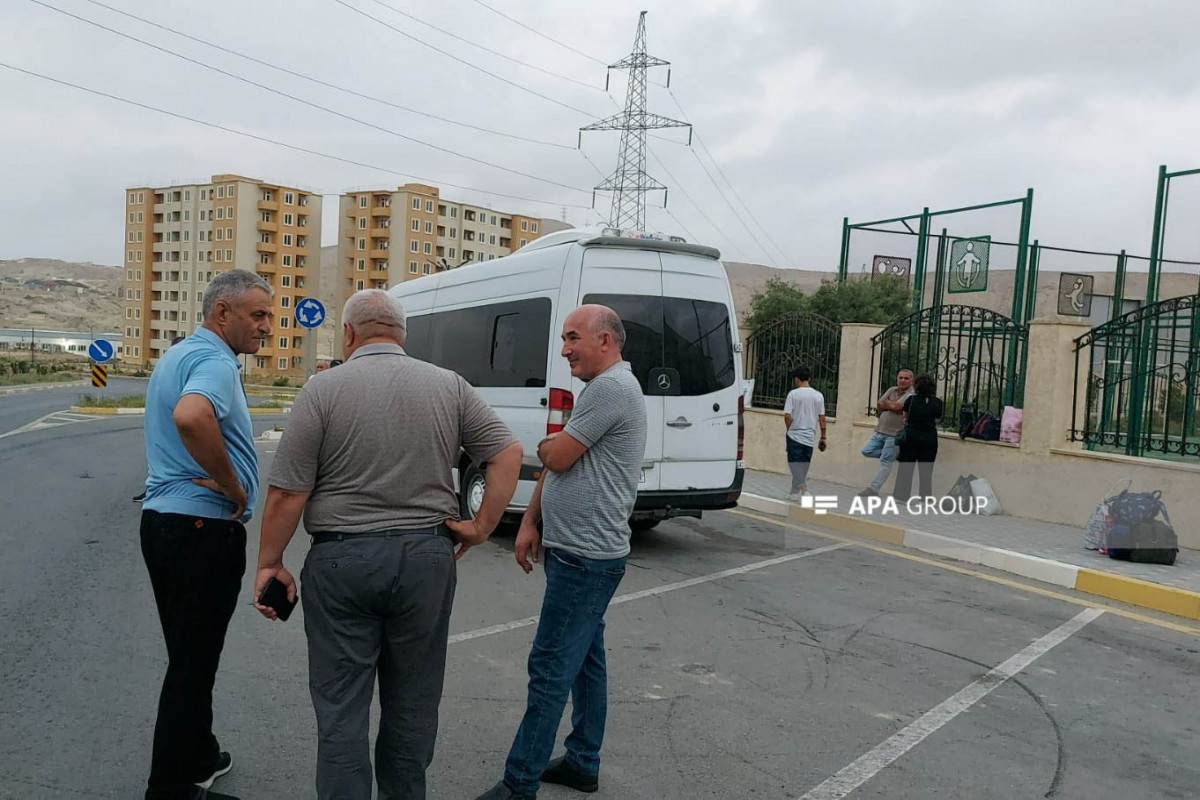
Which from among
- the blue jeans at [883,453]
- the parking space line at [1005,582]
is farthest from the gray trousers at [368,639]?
the blue jeans at [883,453]

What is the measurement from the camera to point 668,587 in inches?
287

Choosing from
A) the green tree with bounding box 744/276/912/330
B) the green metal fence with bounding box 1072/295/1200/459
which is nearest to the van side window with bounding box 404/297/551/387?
the green metal fence with bounding box 1072/295/1200/459

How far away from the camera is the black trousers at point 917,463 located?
37.6 ft

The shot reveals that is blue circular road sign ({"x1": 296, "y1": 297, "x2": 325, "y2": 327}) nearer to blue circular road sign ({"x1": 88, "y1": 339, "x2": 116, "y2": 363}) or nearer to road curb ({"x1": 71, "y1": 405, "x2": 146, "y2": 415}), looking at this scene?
blue circular road sign ({"x1": 88, "y1": 339, "x2": 116, "y2": 363})

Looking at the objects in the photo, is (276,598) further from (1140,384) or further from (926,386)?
(1140,384)

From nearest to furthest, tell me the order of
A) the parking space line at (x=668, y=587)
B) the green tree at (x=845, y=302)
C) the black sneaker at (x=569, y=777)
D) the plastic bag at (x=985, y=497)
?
the black sneaker at (x=569, y=777) → the parking space line at (x=668, y=587) → the plastic bag at (x=985, y=497) → the green tree at (x=845, y=302)

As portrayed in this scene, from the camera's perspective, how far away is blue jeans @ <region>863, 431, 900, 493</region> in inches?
457

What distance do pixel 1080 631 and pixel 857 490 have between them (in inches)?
264

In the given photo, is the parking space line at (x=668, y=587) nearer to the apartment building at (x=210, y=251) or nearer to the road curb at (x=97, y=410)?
the road curb at (x=97, y=410)

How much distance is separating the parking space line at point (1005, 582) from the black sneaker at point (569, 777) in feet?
17.0

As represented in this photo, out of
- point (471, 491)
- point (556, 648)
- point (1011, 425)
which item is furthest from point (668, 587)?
point (1011, 425)

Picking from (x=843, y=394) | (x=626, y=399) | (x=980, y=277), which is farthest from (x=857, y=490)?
(x=626, y=399)

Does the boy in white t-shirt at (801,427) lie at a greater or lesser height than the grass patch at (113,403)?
greater

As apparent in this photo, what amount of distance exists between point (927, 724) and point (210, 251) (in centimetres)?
10458
